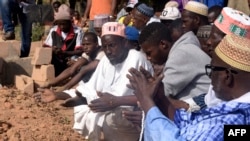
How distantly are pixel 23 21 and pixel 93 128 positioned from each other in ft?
14.7

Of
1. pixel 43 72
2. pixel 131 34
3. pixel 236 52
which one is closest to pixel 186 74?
pixel 236 52

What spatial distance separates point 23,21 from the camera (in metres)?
8.89

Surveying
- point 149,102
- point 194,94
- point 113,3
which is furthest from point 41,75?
point 149,102

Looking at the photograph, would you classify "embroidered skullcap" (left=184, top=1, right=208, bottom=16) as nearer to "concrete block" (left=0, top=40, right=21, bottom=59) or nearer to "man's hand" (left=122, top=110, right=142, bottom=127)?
"man's hand" (left=122, top=110, right=142, bottom=127)

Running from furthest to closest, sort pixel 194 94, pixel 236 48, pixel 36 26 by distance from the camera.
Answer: pixel 36 26 < pixel 194 94 < pixel 236 48

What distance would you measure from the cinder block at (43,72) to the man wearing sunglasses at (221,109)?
491 cm

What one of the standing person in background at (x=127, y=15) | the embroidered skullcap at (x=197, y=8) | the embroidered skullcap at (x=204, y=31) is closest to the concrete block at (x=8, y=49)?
the standing person in background at (x=127, y=15)

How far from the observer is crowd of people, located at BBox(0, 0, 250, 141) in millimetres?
2512

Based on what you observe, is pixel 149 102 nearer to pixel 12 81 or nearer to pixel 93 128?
pixel 93 128

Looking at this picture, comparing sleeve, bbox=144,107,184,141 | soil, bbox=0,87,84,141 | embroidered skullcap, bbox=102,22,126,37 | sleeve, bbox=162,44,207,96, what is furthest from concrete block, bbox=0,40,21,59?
sleeve, bbox=144,107,184,141

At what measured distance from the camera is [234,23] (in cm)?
354

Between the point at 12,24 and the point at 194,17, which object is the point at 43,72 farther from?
the point at 194,17

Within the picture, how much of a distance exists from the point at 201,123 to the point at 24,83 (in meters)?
5.28

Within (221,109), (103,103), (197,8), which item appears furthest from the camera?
(197,8)
